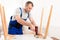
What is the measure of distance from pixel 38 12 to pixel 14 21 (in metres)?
0.72

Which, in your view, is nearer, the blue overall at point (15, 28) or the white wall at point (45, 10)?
the blue overall at point (15, 28)

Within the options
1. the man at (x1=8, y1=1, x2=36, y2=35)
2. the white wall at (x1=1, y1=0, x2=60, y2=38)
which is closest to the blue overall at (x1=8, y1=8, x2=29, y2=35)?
the man at (x1=8, y1=1, x2=36, y2=35)

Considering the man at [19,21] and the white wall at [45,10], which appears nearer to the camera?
the man at [19,21]

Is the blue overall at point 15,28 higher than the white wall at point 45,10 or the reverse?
the reverse

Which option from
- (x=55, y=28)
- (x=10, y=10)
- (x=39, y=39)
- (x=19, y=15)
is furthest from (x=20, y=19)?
(x=55, y=28)

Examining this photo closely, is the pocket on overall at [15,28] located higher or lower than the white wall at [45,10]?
lower

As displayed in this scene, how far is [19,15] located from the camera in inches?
55.4

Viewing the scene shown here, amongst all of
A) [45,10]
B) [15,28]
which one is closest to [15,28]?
[15,28]

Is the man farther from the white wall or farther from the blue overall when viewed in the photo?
the white wall

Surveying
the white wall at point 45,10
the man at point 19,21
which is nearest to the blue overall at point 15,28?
the man at point 19,21

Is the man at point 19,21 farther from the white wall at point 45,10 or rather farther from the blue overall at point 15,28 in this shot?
the white wall at point 45,10

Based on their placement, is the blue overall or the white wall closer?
the blue overall

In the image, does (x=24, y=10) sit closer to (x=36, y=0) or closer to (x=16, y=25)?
(x=16, y=25)

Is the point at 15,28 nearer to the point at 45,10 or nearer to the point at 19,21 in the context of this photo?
the point at 19,21
